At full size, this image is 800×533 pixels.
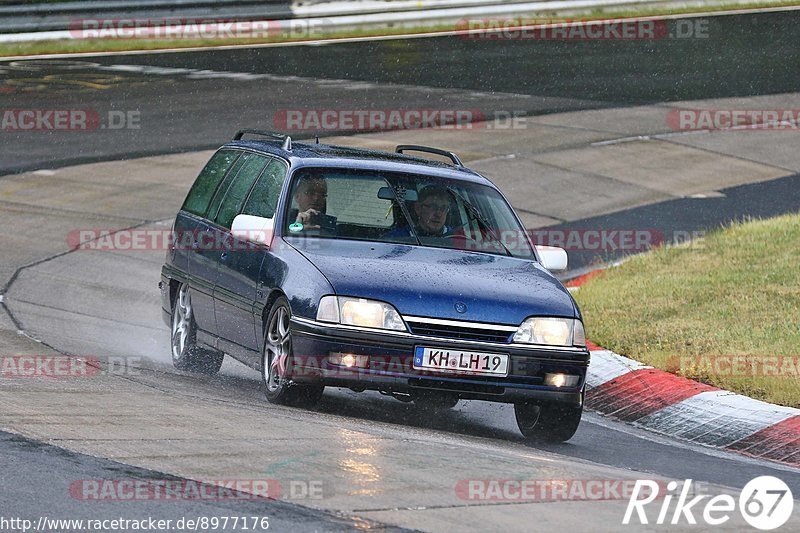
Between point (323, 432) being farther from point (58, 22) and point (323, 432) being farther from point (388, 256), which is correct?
point (58, 22)

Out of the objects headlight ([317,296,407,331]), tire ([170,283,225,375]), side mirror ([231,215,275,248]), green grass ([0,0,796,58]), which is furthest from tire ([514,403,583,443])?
green grass ([0,0,796,58])

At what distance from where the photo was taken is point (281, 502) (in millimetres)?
5973

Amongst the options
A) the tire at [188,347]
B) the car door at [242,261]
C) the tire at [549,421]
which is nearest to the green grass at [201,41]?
the tire at [188,347]

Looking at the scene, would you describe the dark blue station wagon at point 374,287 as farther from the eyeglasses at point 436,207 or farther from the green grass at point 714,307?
the green grass at point 714,307

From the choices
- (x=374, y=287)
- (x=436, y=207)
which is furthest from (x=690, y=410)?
(x=374, y=287)

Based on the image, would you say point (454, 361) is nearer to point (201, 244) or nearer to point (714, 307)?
point (201, 244)

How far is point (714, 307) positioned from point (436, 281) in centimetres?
422

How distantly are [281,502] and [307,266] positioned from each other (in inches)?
102

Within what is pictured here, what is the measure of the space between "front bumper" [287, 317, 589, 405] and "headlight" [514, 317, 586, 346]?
0.06m

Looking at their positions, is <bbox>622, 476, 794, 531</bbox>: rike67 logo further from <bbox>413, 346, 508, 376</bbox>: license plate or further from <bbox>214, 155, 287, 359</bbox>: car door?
<bbox>214, 155, 287, 359</bbox>: car door

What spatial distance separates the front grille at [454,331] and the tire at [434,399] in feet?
1.02

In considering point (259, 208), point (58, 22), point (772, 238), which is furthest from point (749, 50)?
point (259, 208)

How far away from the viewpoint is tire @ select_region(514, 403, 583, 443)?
28.1ft

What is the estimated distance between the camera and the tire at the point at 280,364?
8.34 metres
